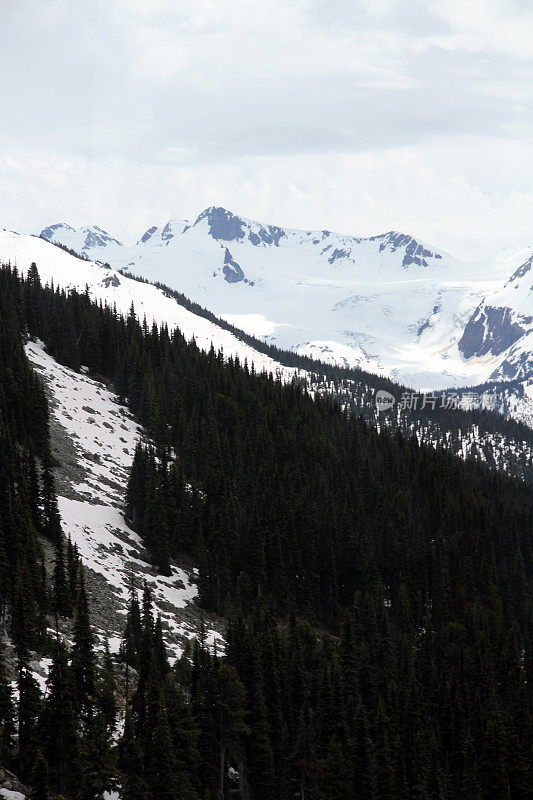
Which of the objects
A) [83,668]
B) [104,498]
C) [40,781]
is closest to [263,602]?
[104,498]

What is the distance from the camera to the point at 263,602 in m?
83.7

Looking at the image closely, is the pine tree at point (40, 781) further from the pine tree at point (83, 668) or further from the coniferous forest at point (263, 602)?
the pine tree at point (83, 668)

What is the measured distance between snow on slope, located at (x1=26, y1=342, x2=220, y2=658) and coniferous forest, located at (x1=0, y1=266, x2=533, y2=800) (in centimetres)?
262

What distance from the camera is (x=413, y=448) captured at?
510ft

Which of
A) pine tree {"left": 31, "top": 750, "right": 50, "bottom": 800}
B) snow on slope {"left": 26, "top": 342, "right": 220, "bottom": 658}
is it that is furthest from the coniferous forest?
snow on slope {"left": 26, "top": 342, "right": 220, "bottom": 658}

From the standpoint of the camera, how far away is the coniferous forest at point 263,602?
44.8 metres

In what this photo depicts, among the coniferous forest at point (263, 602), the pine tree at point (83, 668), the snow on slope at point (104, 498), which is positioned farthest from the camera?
the snow on slope at point (104, 498)

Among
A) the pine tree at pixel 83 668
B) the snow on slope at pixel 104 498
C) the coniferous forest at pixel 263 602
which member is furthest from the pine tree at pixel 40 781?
the snow on slope at pixel 104 498

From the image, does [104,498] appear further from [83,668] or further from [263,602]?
[83,668]

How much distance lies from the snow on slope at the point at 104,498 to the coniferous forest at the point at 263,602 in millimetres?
2624

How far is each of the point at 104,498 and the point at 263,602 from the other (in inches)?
854

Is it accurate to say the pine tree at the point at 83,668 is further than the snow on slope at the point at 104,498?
No

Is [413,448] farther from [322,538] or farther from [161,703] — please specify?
[161,703]

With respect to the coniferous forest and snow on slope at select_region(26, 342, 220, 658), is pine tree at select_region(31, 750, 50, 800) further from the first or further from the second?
snow on slope at select_region(26, 342, 220, 658)
